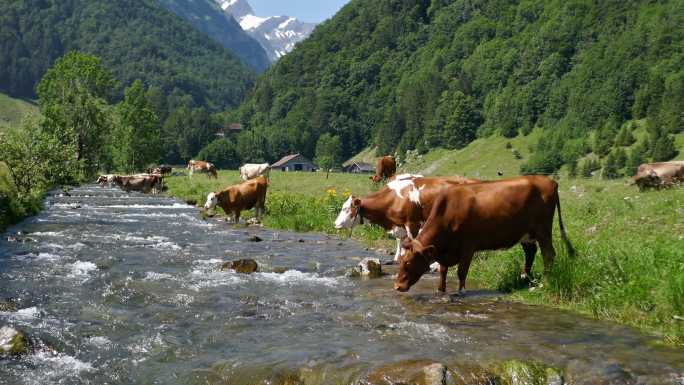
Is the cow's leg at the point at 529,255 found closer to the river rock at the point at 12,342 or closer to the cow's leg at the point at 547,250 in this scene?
the cow's leg at the point at 547,250

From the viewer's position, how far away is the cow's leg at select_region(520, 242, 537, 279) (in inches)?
452

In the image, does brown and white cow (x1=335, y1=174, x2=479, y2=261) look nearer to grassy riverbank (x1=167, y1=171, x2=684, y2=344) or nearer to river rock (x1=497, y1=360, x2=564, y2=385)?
grassy riverbank (x1=167, y1=171, x2=684, y2=344)

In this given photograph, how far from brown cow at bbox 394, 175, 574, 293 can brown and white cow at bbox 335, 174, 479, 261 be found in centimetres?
306

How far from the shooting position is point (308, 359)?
25.0ft

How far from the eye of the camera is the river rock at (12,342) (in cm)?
797

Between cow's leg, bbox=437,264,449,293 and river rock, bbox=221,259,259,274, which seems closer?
cow's leg, bbox=437,264,449,293

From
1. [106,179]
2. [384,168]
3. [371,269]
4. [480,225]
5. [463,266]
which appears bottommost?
[106,179]

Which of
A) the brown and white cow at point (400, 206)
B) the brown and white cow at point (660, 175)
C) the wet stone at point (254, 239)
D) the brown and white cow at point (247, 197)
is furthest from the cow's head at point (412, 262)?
the brown and white cow at point (660, 175)

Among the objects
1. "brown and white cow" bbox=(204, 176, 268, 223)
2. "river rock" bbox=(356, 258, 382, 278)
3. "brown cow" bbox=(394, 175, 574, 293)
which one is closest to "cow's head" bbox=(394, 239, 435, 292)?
"brown cow" bbox=(394, 175, 574, 293)

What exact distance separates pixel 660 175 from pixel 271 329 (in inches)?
885

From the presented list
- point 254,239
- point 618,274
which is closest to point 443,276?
point 618,274

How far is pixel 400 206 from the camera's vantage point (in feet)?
47.9

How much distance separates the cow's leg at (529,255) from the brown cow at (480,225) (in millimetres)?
380

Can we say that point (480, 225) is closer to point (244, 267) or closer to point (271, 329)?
point (271, 329)
